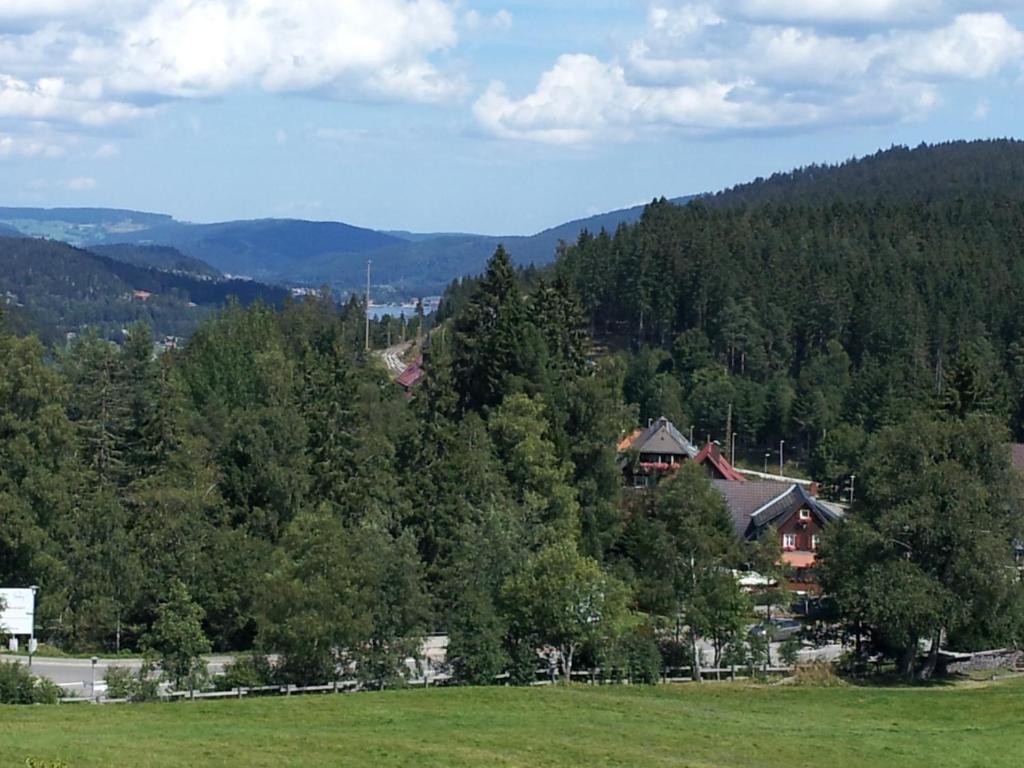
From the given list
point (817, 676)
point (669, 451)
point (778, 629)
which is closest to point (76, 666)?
point (817, 676)

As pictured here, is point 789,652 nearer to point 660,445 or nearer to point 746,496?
point 746,496

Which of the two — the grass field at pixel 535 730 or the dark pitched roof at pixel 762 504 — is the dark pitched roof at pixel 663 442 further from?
the grass field at pixel 535 730

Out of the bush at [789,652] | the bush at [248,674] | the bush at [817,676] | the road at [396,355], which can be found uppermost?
the road at [396,355]

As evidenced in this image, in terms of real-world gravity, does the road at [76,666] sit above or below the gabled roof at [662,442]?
below

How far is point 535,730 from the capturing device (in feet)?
116

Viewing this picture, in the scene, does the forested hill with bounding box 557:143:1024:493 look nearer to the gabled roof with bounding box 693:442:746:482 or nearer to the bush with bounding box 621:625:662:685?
the gabled roof with bounding box 693:442:746:482

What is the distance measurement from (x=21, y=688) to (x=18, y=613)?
12.2 meters

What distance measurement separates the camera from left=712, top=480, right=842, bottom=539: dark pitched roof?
8262cm

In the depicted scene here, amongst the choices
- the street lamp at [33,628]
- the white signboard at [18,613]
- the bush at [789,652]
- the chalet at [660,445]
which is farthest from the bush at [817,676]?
the chalet at [660,445]

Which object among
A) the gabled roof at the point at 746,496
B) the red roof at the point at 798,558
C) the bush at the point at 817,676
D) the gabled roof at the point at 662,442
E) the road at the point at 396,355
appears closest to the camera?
the bush at the point at 817,676

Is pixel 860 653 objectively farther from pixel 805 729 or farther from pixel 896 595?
pixel 805 729

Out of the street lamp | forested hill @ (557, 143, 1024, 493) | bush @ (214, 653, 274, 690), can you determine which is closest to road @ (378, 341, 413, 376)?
forested hill @ (557, 143, 1024, 493)

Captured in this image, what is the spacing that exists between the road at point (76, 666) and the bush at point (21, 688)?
3864 mm

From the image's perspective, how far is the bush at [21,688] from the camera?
135 feet
